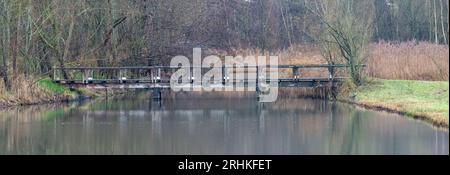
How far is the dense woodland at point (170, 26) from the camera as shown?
31375 millimetres

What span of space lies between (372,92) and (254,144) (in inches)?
529

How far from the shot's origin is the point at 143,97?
121ft

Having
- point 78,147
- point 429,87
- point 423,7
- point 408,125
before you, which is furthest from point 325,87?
point 423,7

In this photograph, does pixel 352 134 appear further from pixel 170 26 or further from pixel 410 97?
pixel 170 26

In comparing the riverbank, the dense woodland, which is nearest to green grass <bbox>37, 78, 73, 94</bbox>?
the riverbank

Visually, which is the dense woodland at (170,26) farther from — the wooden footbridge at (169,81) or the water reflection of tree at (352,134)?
the water reflection of tree at (352,134)

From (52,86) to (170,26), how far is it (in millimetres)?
10718

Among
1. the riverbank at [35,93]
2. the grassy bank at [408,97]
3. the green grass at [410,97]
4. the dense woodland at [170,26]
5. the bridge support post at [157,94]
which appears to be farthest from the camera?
the bridge support post at [157,94]

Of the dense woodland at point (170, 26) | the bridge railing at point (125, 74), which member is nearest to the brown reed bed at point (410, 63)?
the bridge railing at point (125, 74)

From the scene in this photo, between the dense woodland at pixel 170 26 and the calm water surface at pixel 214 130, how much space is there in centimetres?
363

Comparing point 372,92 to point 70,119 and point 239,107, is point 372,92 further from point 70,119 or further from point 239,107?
point 70,119

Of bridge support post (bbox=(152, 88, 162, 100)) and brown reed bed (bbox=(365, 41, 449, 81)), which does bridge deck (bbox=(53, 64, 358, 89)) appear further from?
brown reed bed (bbox=(365, 41, 449, 81))

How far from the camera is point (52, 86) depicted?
32562 millimetres

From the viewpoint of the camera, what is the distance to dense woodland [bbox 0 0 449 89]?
3138 cm
